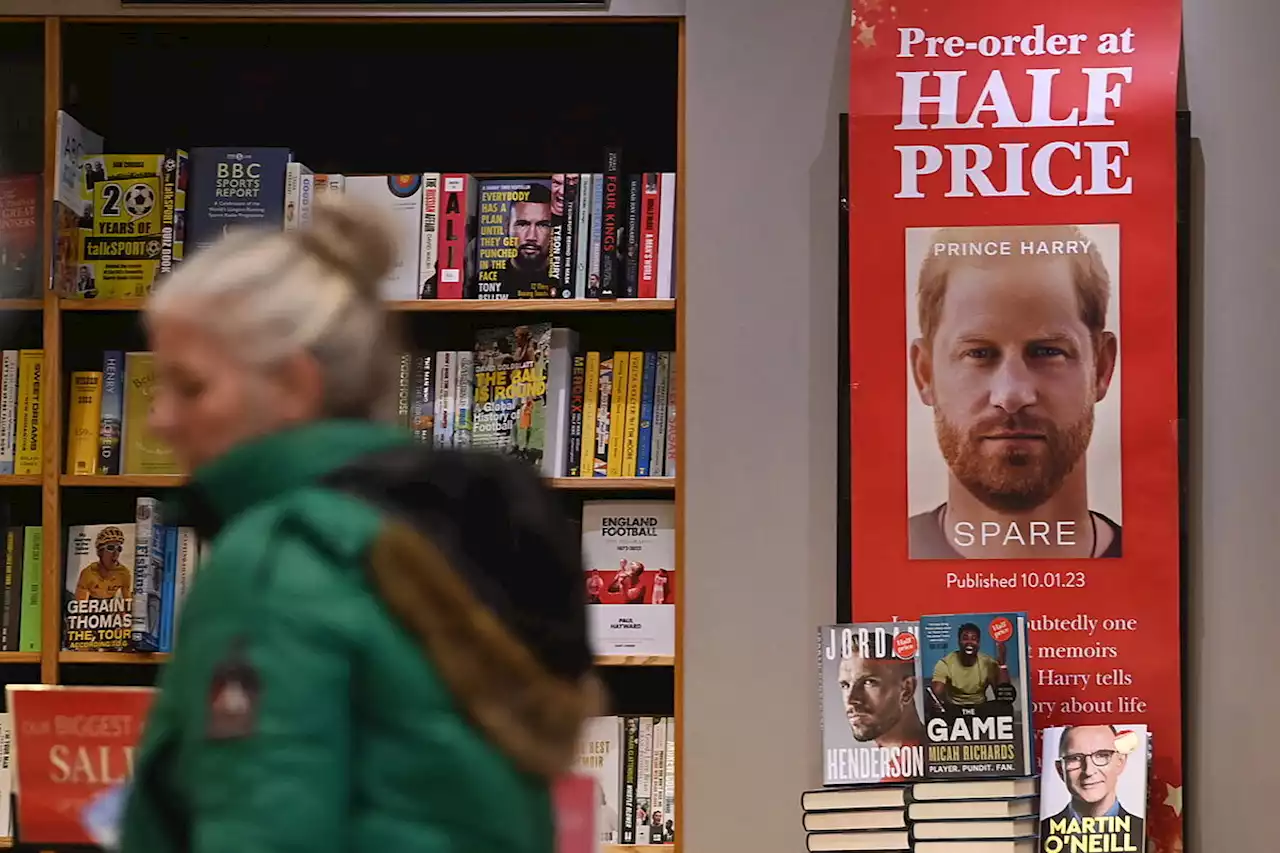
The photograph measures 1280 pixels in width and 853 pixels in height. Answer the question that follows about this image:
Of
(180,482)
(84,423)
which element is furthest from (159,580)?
(84,423)

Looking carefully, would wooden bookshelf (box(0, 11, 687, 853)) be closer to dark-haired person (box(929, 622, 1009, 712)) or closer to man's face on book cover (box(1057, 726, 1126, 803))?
dark-haired person (box(929, 622, 1009, 712))

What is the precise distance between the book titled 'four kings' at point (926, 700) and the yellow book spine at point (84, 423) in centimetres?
152

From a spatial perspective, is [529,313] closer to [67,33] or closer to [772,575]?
[772,575]

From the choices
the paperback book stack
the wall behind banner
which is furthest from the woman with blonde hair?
the wall behind banner


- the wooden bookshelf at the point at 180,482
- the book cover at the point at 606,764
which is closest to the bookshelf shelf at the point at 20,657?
the wooden bookshelf at the point at 180,482

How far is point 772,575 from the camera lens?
2.80m

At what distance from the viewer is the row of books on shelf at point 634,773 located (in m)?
2.92

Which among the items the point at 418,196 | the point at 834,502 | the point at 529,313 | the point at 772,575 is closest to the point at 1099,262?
the point at 834,502

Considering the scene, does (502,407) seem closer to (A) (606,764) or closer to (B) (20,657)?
(A) (606,764)

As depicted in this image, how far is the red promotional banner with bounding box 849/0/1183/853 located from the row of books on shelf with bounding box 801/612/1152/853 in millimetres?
82

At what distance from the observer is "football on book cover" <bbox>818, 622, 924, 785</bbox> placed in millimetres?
2637

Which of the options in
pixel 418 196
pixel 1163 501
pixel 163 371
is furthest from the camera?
pixel 418 196

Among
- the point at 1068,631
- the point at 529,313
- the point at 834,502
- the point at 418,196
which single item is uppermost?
the point at 418,196

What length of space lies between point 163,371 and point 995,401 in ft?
6.21
